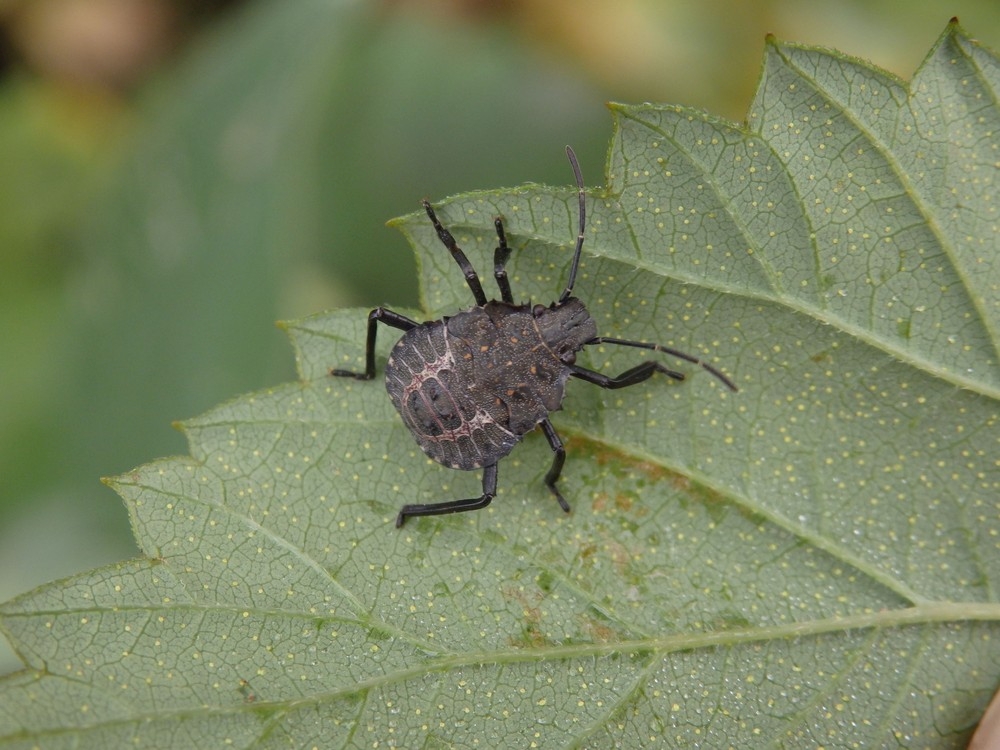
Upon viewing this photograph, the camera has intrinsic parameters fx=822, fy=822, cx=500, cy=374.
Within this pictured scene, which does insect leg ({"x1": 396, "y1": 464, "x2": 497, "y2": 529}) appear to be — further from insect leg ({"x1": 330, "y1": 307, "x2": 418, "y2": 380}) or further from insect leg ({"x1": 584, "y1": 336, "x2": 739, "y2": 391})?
insect leg ({"x1": 584, "y1": 336, "x2": 739, "y2": 391})

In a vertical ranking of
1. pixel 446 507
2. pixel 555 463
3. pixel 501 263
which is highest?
pixel 501 263

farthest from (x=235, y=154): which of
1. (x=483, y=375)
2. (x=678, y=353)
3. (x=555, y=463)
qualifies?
(x=678, y=353)

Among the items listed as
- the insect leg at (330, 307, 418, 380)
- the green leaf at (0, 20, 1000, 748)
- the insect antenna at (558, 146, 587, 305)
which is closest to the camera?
the green leaf at (0, 20, 1000, 748)

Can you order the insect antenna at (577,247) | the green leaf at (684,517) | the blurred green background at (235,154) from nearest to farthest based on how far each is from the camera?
the green leaf at (684,517) → the insect antenna at (577,247) → the blurred green background at (235,154)

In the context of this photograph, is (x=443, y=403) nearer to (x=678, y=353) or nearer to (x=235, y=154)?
(x=678, y=353)

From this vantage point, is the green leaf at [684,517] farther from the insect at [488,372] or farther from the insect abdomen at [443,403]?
the insect abdomen at [443,403]

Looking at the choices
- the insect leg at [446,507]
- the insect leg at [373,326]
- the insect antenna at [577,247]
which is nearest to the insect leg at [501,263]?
the insect antenna at [577,247]

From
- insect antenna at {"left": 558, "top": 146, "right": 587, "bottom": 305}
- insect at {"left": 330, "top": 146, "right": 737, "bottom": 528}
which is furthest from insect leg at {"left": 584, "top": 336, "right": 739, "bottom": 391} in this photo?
Answer: insect antenna at {"left": 558, "top": 146, "right": 587, "bottom": 305}
